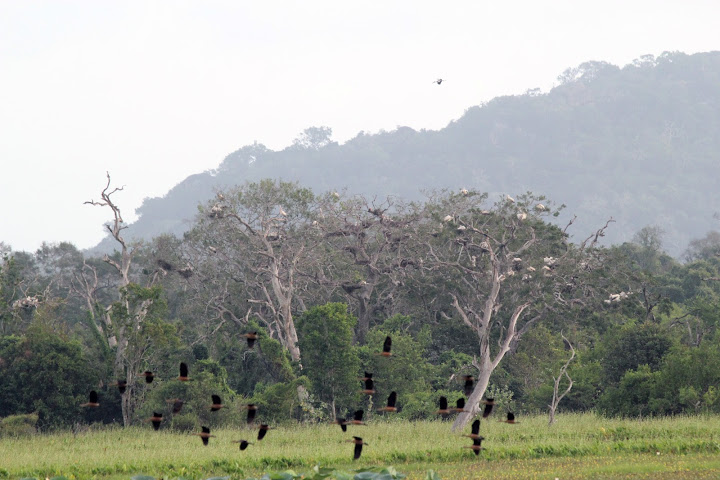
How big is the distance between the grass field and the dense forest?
2.74m

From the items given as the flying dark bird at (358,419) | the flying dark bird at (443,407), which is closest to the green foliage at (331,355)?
the flying dark bird at (358,419)

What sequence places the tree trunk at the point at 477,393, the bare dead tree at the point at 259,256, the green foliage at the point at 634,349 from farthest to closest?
the bare dead tree at the point at 259,256
the green foliage at the point at 634,349
the tree trunk at the point at 477,393

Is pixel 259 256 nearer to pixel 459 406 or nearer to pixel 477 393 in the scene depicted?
pixel 477 393

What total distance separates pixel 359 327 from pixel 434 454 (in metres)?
21.2

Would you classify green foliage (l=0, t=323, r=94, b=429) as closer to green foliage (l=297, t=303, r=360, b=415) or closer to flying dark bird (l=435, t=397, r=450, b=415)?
green foliage (l=297, t=303, r=360, b=415)

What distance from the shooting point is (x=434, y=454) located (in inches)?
1016

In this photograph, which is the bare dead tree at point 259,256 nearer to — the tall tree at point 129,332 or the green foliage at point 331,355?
the green foliage at point 331,355

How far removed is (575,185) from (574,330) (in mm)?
148912

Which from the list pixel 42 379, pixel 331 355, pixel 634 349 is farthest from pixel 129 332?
pixel 634 349

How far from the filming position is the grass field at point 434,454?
22953 mm

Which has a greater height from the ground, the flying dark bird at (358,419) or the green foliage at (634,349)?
the green foliage at (634,349)

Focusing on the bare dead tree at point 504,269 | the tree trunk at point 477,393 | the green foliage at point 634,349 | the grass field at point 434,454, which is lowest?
the grass field at point 434,454

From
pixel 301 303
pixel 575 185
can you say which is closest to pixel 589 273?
pixel 301 303

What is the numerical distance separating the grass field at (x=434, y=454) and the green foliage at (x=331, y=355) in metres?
6.30
